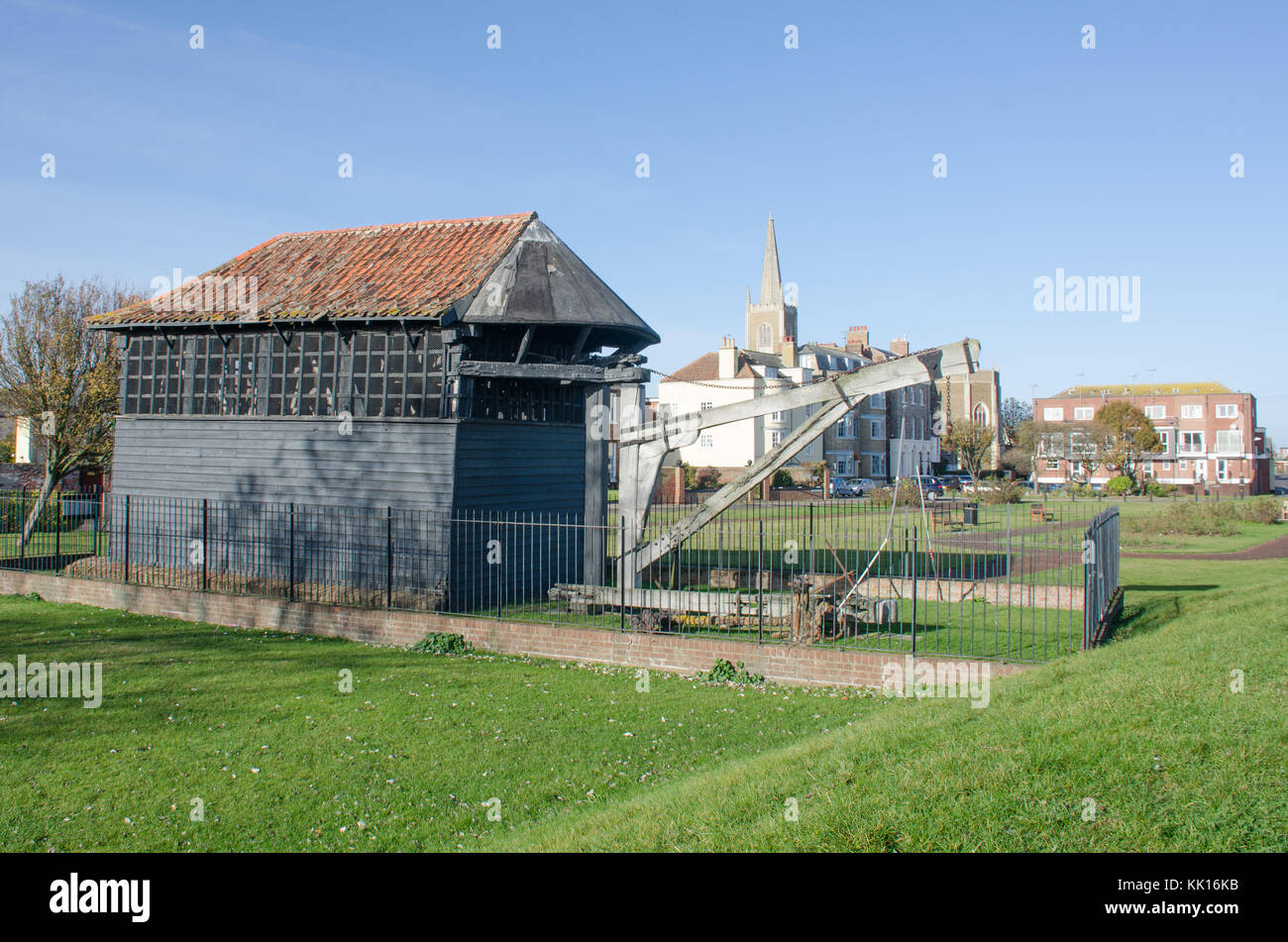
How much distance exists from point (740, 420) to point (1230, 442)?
8156 centimetres

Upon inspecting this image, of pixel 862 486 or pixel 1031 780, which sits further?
pixel 862 486

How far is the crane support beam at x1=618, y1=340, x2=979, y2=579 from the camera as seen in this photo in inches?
508

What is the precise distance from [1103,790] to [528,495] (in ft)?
43.9

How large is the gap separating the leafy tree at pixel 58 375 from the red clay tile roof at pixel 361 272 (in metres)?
9.11

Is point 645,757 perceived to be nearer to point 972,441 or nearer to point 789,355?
point 789,355

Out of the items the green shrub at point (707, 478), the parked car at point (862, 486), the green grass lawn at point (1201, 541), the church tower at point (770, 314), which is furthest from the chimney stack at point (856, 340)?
the green grass lawn at point (1201, 541)

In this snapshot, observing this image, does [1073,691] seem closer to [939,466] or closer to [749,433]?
[749,433]

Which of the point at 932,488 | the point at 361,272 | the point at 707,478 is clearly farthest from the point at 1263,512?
the point at 361,272

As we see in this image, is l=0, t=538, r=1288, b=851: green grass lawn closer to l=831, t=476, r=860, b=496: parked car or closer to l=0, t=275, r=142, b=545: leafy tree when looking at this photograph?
l=0, t=275, r=142, b=545: leafy tree

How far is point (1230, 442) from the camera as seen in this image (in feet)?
258

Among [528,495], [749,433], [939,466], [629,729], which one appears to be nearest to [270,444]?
[528,495]

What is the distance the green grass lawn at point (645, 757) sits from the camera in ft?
17.0

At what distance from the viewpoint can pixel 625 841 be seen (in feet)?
18.5

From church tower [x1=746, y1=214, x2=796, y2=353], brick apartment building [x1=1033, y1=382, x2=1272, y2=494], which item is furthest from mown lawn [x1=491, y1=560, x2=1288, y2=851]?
church tower [x1=746, y1=214, x2=796, y2=353]
